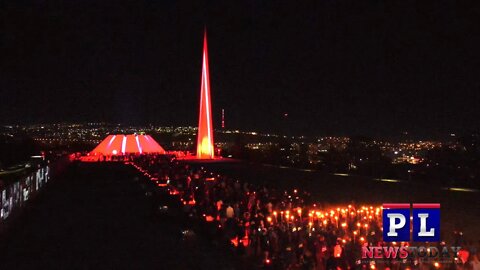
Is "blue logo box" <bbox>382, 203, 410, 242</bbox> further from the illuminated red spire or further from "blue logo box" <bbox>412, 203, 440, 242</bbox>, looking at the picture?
the illuminated red spire

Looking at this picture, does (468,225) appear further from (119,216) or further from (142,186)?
(142,186)

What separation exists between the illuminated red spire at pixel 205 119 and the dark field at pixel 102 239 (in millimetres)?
32925

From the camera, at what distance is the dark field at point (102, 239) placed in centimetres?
1116

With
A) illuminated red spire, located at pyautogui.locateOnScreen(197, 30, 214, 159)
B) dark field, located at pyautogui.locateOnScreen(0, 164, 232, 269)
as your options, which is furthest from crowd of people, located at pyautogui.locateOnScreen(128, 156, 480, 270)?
illuminated red spire, located at pyautogui.locateOnScreen(197, 30, 214, 159)

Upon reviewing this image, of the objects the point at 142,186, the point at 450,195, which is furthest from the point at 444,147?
the point at 142,186

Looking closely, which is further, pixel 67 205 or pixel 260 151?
pixel 260 151

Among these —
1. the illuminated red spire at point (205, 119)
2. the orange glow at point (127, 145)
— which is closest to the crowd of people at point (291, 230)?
the illuminated red spire at point (205, 119)

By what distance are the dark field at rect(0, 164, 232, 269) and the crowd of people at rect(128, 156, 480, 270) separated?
2.12ft

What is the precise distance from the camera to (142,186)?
25672 millimetres

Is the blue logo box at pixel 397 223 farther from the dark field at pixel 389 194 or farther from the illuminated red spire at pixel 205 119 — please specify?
the illuminated red spire at pixel 205 119

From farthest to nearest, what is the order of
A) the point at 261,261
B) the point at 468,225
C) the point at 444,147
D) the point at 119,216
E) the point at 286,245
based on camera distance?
the point at 444,147 → the point at 119,216 → the point at 468,225 → the point at 286,245 → the point at 261,261

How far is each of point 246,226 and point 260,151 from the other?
35.2 meters

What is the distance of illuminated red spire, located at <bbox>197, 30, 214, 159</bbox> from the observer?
54.8 meters

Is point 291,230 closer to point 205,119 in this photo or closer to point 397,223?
point 397,223
